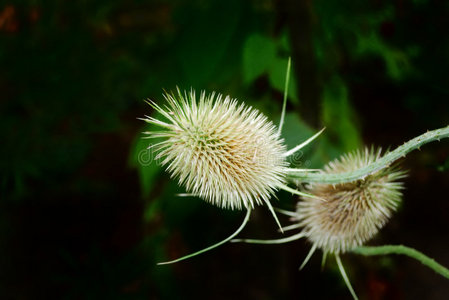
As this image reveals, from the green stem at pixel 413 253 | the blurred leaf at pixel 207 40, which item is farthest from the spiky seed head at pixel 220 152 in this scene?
the blurred leaf at pixel 207 40

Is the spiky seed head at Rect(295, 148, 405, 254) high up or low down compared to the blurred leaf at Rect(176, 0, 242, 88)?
down

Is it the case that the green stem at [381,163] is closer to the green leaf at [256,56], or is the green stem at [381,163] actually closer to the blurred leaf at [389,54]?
the green leaf at [256,56]

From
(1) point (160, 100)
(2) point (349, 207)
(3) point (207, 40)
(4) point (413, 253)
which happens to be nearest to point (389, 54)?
(3) point (207, 40)

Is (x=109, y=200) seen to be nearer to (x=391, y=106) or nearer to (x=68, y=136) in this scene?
(x=68, y=136)

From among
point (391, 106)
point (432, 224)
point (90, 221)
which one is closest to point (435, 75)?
point (391, 106)

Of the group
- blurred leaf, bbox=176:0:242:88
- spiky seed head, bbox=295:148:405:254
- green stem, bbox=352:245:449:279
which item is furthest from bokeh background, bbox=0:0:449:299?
green stem, bbox=352:245:449:279

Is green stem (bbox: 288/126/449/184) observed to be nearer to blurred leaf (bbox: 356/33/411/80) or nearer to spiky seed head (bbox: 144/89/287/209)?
spiky seed head (bbox: 144/89/287/209)
